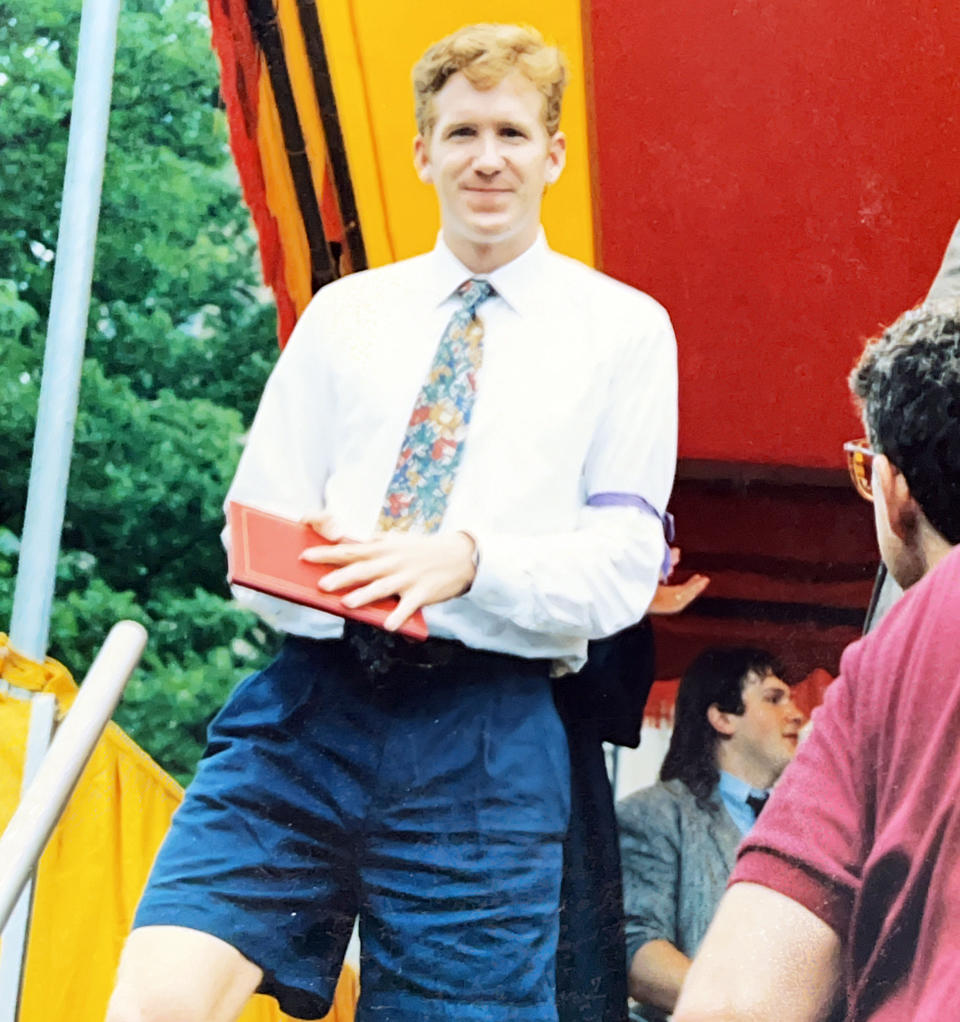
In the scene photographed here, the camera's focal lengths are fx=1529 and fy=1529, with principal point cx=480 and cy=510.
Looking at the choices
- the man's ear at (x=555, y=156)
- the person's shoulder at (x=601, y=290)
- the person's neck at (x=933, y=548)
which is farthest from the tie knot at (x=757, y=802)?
the man's ear at (x=555, y=156)

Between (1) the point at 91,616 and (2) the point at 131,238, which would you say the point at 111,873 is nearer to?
(1) the point at 91,616

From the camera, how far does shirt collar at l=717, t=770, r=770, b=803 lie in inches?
82.6

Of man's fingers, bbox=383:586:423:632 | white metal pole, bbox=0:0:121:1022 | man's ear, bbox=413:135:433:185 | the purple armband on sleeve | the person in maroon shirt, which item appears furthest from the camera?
white metal pole, bbox=0:0:121:1022

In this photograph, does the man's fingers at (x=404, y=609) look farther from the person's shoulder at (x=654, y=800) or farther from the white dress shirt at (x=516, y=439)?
the person's shoulder at (x=654, y=800)

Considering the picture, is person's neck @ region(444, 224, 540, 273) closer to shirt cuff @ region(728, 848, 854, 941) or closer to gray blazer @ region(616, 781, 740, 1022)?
gray blazer @ region(616, 781, 740, 1022)

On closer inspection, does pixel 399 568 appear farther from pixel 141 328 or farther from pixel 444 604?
pixel 141 328

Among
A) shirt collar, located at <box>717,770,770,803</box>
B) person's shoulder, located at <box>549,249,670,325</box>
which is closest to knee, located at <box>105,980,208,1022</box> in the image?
shirt collar, located at <box>717,770,770,803</box>

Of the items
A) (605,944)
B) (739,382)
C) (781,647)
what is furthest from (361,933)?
(739,382)

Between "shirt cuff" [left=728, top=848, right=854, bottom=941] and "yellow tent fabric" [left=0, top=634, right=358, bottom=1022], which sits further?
"yellow tent fabric" [left=0, top=634, right=358, bottom=1022]

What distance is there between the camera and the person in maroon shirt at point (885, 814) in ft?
6.22

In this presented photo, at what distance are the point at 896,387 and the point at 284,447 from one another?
2.84 feet

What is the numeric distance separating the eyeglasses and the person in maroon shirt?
0.05 ft

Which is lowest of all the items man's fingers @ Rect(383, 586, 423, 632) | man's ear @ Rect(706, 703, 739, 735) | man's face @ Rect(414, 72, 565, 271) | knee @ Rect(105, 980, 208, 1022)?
knee @ Rect(105, 980, 208, 1022)

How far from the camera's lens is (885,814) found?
1.94m
